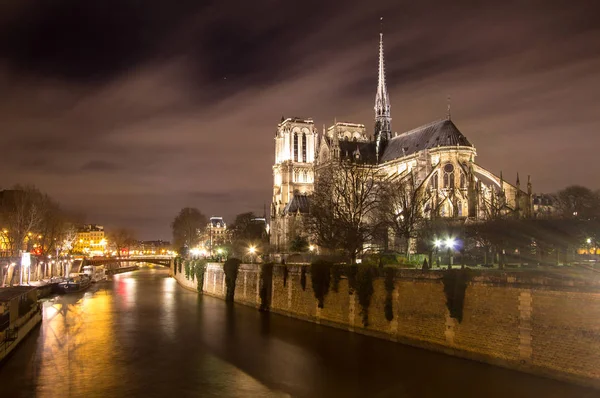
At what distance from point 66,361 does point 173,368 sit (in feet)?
14.4

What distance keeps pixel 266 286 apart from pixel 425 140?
1477 inches

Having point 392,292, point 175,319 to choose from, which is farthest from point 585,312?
point 175,319

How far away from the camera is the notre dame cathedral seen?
2219 inches

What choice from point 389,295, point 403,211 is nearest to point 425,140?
point 403,211

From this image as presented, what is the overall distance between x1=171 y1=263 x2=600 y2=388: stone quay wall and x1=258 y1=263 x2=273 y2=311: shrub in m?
8.40

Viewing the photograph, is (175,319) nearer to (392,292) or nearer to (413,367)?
(392,292)

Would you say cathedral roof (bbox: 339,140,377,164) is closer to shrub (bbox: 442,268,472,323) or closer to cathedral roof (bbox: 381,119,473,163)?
cathedral roof (bbox: 381,119,473,163)

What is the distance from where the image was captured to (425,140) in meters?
67.4

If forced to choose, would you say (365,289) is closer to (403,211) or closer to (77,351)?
(77,351)

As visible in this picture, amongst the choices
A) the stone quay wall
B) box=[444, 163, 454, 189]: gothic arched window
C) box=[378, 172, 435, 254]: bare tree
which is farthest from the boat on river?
box=[444, 163, 454, 189]: gothic arched window

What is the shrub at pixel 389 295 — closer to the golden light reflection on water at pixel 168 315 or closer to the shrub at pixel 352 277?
the shrub at pixel 352 277

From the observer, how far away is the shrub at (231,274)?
139 feet

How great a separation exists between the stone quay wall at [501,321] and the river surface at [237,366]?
18.6 inches

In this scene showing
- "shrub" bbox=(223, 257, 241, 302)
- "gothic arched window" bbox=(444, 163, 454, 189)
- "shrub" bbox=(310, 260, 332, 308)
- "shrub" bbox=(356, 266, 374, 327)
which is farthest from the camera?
→ "gothic arched window" bbox=(444, 163, 454, 189)
